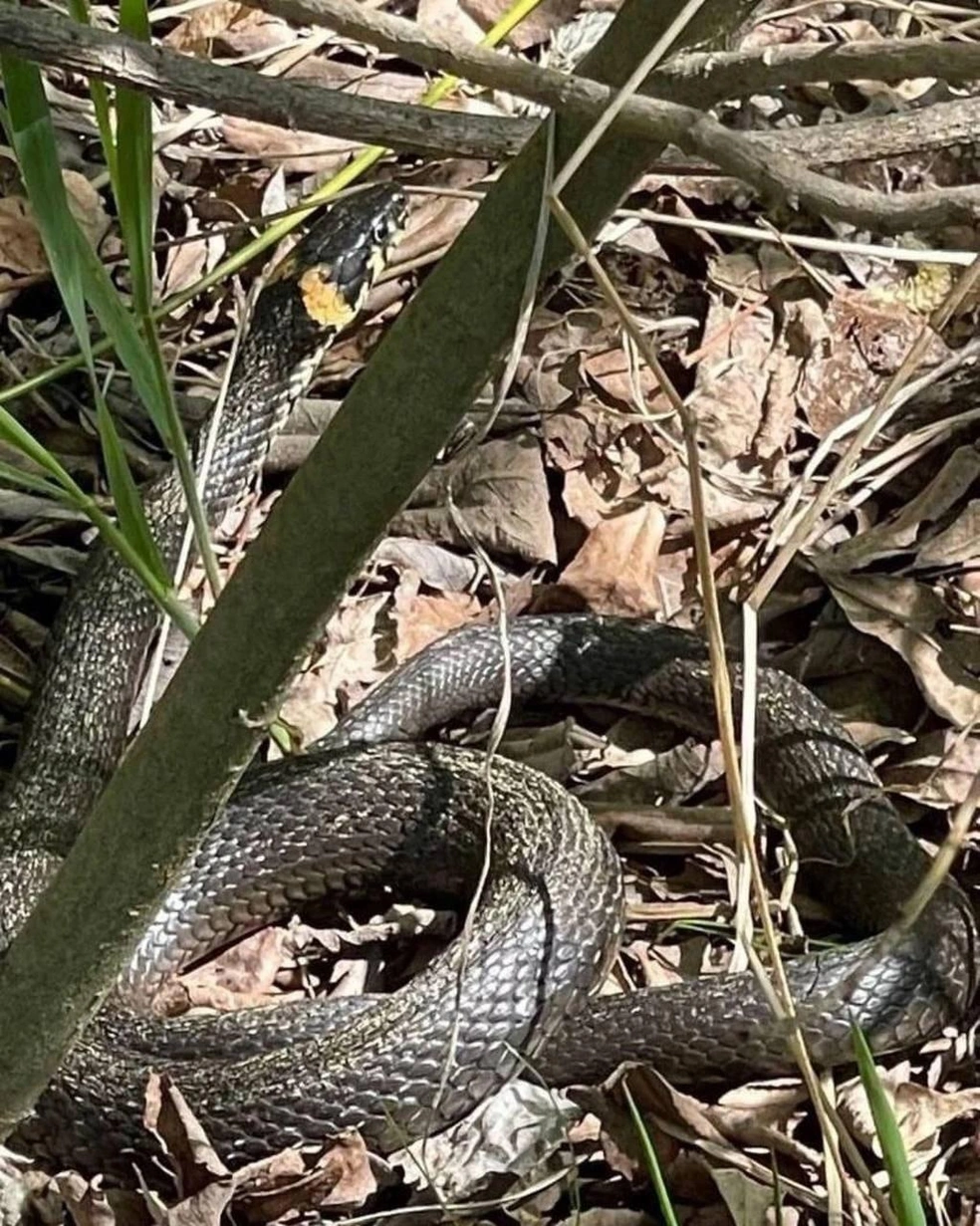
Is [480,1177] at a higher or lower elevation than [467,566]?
lower

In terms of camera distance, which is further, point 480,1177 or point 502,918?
point 502,918

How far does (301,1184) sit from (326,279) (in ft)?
9.21

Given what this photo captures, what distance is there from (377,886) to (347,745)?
388mm

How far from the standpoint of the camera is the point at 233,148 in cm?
572

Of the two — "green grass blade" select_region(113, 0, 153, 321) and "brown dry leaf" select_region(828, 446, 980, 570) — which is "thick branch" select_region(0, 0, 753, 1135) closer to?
"green grass blade" select_region(113, 0, 153, 321)

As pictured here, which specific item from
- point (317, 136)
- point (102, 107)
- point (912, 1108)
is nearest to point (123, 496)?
point (102, 107)

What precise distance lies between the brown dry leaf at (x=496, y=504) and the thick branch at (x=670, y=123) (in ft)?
10.8

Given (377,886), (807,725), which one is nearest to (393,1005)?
(377,886)

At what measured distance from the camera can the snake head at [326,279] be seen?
5.14 meters

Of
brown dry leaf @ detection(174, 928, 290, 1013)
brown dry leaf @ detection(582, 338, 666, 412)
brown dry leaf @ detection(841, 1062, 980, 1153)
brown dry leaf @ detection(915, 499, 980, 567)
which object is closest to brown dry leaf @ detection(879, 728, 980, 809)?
brown dry leaf @ detection(915, 499, 980, 567)

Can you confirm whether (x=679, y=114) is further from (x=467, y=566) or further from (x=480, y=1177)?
(x=467, y=566)

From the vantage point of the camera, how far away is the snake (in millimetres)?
3666

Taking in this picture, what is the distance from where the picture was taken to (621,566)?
491 centimetres

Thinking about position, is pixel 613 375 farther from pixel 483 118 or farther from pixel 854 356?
pixel 483 118
